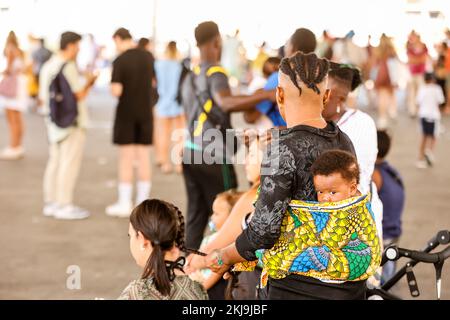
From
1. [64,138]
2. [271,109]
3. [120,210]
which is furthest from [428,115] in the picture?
[271,109]

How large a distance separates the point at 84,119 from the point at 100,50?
14827 millimetres

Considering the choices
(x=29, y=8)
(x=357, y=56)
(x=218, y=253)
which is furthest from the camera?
(x=29, y=8)

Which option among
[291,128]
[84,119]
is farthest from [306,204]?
[84,119]

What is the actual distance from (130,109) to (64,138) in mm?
680

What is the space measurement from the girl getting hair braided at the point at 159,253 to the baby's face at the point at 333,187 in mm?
548

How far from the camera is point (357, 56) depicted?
1669 centimetres

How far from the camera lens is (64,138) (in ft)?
25.1

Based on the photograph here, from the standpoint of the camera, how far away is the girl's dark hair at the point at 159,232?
2838 millimetres

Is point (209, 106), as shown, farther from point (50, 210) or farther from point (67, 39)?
point (50, 210)

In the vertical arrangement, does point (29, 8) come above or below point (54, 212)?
above

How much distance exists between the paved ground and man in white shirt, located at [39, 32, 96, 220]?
0.18m

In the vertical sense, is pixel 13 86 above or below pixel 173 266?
above

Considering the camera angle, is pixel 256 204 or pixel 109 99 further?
pixel 109 99

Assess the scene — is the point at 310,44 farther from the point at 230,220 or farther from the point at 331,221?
the point at 331,221
